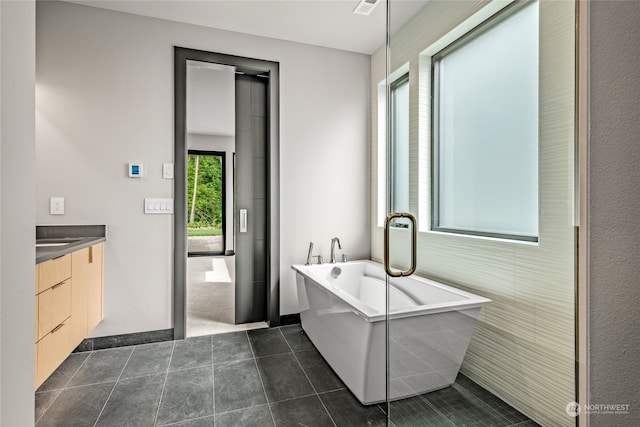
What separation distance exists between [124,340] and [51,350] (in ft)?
2.74

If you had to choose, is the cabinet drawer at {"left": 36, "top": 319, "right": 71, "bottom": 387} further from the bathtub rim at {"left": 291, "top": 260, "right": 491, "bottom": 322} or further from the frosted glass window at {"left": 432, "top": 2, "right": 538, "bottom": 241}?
the frosted glass window at {"left": 432, "top": 2, "right": 538, "bottom": 241}

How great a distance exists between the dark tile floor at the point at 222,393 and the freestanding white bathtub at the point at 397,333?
2.6 inches

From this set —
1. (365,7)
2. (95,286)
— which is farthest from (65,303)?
(365,7)

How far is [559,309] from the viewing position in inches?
33.2

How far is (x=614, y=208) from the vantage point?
712 millimetres

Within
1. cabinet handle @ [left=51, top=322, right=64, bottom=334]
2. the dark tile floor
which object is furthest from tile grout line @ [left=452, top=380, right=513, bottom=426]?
cabinet handle @ [left=51, top=322, right=64, bottom=334]

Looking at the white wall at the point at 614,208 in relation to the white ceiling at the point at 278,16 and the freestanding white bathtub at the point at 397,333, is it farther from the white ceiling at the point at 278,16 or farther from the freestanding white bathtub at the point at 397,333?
the white ceiling at the point at 278,16

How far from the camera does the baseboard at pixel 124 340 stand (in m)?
2.46

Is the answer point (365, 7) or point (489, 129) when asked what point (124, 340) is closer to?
point (489, 129)

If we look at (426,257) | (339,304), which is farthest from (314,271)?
(426,257)

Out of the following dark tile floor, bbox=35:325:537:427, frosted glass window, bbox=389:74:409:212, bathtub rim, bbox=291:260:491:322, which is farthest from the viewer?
frosted glass window, bbox=389:74:409:212

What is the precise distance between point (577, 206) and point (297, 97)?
264 centimetres

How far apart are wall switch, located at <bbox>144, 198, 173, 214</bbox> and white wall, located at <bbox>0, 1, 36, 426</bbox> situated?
198 centimetres

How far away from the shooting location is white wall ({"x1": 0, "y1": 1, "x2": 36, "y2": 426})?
2.03 feet
